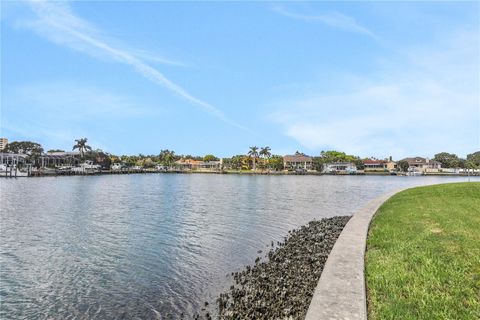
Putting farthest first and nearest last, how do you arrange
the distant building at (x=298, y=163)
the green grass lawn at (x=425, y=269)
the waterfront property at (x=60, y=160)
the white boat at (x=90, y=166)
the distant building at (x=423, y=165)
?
the distant building at (x=298, y=163) < the distant building at (x=423, y=165) < the waterfront property at (x=60, y=160) < the white boat at (x=90, y=166) < the green grass lawn at (x=425, y=269)

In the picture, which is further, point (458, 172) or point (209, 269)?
point (458, 172)

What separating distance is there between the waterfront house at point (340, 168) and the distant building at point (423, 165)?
3255cm

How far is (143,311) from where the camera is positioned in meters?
9.61

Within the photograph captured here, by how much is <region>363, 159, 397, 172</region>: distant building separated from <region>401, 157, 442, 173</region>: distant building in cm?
820

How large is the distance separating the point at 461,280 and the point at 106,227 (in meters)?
19.7

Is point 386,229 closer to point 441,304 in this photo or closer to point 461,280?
point 461,280

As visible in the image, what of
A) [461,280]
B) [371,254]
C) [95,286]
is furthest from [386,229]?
[95,286]

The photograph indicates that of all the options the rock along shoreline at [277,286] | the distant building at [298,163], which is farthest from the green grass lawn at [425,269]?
A: the distant building at [298,163]

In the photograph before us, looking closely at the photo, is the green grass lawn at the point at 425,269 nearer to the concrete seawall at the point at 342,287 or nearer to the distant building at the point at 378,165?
the concrete seawall at the point at 342,287

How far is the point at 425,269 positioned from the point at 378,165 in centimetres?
19845

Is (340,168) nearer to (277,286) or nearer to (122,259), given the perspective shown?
(122,259)

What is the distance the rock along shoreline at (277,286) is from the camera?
826 cm

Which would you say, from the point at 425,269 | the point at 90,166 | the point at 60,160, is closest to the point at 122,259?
the point at 425,269

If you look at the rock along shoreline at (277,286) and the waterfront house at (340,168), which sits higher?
the waterfront house at (340,168)
